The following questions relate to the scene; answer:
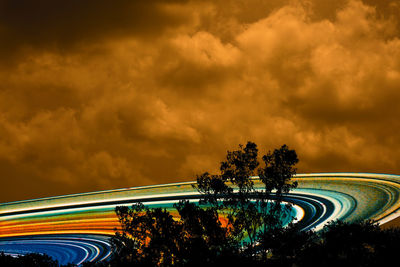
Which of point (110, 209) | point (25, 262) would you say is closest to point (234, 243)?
point (25, 262)

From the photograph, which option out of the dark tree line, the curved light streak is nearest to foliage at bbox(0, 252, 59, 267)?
the dark tree line

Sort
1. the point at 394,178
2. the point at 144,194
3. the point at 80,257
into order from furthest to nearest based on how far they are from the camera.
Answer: the point at 144,194
the point at 394,178
the point at 80,257

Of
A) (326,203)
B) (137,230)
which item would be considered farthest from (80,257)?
(326,203)

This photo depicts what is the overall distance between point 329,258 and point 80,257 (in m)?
42.4

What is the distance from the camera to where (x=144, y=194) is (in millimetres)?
97562

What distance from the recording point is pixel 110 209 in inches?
3479

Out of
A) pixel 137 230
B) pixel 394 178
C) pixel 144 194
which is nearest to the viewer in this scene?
pixel 137 230

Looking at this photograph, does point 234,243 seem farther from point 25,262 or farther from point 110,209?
point 110,209

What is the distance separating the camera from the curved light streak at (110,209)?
66625 millimetres

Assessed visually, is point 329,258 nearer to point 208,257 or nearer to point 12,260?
point 208,257

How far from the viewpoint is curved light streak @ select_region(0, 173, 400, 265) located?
66.6m

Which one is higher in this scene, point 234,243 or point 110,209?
point 110,209

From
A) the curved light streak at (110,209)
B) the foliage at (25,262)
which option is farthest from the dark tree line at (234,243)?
the curved light streak at (110,209)

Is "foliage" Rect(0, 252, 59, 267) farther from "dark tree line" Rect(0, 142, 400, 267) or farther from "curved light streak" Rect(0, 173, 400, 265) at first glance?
"curved light streak" Rect(0, 173, 400, 265)
